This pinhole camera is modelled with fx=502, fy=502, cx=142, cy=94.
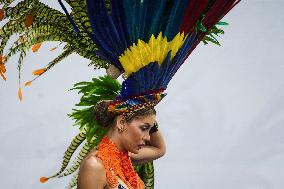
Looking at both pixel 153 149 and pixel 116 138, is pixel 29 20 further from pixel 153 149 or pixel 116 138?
pixel 153 149

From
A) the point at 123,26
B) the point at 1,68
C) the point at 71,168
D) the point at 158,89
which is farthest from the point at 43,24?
the point at 71,168

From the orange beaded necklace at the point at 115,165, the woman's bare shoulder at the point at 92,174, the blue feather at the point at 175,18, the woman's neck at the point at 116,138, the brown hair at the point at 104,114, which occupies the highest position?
the blue feather at the point at 175,18

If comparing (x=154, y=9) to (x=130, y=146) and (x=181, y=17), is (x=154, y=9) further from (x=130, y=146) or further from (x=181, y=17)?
(x=130, y=146)

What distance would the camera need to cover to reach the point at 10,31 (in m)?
2.24

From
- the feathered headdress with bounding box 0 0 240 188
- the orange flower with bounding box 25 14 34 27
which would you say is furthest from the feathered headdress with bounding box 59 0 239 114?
the orange flower with bounding box 25 14 34 27

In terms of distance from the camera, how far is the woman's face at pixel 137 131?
2.22 meters

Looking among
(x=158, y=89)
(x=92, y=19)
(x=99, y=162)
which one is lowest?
(x=99, y=162)

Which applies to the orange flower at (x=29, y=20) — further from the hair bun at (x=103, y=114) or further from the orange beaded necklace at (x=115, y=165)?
the orange beaded necklace at (x=115, y=165)

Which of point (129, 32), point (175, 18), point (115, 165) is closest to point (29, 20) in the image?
point (129, 32)

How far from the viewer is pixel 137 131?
222 cm

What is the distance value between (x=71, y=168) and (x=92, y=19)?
0.97 meters

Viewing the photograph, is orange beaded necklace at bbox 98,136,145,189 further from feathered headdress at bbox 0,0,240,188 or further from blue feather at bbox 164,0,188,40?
blue feather at bbox 164,0,188,40

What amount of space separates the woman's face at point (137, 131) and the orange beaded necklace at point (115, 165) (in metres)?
0.10

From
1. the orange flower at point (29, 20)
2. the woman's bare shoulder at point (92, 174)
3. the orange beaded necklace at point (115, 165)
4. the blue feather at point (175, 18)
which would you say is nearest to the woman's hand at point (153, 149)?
the orange beaded necklace at point (115, 165)
